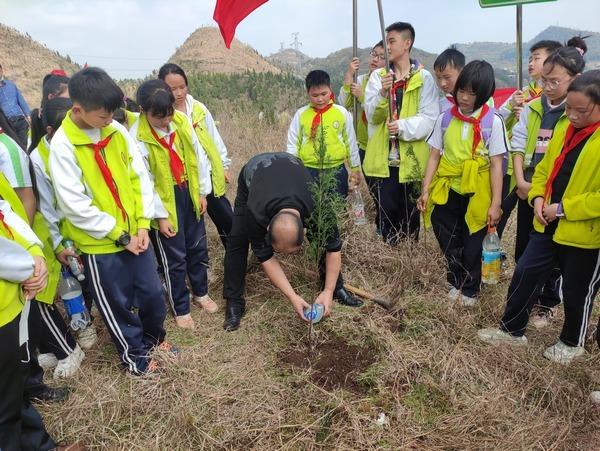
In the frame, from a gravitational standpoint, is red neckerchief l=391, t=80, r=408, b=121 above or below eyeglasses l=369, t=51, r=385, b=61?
below

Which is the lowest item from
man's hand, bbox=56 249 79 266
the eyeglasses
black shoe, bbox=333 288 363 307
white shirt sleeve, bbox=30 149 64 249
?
black shoe, bbox=333 288 363 307

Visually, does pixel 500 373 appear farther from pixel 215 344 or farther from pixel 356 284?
pixel 215 344

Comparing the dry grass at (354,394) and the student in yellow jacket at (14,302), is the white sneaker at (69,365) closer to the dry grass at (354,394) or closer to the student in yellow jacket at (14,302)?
the dry grass at (354,394)

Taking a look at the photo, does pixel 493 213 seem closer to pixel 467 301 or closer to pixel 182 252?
pixel 467 301

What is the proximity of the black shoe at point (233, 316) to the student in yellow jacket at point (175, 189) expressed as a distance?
21 cm

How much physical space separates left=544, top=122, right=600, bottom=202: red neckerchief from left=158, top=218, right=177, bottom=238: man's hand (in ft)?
7.31

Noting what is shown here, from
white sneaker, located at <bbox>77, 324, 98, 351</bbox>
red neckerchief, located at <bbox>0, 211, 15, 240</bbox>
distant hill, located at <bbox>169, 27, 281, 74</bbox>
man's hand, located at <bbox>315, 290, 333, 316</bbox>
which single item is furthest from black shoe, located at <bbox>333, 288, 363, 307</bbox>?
distant hill, located at <bbox>169, 27, 281, 74</bbox>

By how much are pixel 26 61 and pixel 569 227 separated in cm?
3089

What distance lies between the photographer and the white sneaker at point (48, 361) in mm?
2590

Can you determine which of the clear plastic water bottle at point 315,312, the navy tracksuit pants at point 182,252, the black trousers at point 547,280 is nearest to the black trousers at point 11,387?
the navy tracksuit pants at point 182,252

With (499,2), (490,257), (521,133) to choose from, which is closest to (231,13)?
(499,2)

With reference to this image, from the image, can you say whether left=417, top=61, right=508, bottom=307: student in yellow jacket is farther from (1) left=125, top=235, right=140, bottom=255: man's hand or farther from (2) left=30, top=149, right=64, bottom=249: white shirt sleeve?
(2) left=30, top=149, right=64, bottom=249: white shirt sleeve

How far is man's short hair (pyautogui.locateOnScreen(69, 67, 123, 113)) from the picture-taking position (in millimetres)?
1967

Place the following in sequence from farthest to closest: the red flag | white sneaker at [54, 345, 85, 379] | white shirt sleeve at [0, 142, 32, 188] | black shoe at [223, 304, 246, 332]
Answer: the red flag, black shoe at [223, 304, 246, 332], white sneaker at [54, 345, 85, 379], white shirt sleeve at [0, 142, 32, 188]
